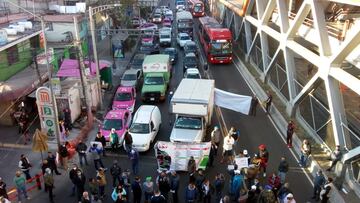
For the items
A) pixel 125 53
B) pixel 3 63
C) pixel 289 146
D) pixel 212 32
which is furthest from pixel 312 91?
pixel 125 53

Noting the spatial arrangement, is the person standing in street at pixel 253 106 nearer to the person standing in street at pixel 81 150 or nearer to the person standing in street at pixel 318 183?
the person standing in street at pixel 318 183

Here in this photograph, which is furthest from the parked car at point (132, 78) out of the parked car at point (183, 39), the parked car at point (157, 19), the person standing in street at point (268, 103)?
the parked car at point (157, 19)

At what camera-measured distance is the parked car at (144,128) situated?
2173 centimetres

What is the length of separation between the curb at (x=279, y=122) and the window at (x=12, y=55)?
19.9m

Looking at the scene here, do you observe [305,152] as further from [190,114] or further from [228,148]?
[190,114]

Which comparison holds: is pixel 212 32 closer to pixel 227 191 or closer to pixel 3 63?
pixel 3 63

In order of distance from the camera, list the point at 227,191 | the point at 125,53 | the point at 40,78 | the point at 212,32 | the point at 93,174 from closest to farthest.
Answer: the point at 227,191 < the point at 93,174 < the point at 40,78 < the point at 212,32 < the point at 125,53

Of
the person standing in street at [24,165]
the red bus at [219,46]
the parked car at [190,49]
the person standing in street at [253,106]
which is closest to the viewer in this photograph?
the person standing in street at [24,165]

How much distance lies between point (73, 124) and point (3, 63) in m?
7.89

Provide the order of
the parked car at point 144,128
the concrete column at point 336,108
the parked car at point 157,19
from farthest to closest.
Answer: the parked car at point 157,19 → the parked car at point 144,128 → the concrete column at point 336,108

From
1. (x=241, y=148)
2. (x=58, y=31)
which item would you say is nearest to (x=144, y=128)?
(x=241, y=148)

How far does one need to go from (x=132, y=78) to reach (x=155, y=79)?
268 centimetres

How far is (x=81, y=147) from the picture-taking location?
787 inches

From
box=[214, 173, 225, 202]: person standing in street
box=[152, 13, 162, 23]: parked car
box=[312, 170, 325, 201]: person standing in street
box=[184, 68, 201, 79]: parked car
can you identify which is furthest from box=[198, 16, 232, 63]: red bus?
box=[152, 13, 162, 23]: parked car
